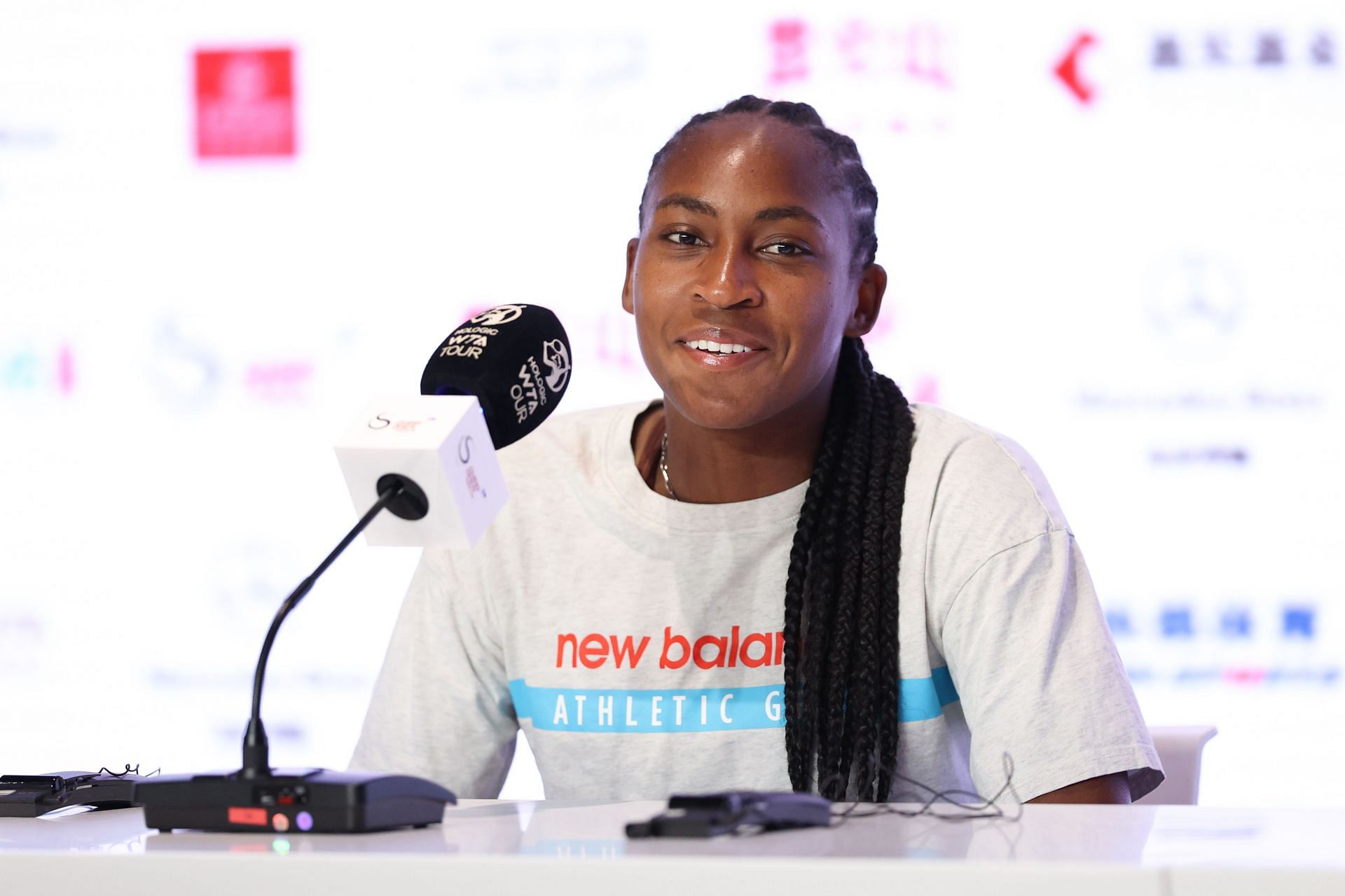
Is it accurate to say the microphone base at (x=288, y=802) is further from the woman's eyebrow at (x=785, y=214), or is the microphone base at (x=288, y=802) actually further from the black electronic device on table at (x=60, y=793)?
the woman's eyebrow at (x=785, y=214)

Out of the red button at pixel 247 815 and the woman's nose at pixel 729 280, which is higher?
the woman's nose at pixel 729 280

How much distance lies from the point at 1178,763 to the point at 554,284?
160 centimetres

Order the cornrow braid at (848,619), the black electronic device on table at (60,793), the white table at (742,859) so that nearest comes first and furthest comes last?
1. the white table at (742,859)
2. the black electronic device on table at (60,793)
3. the cornrow braid at (848,619)

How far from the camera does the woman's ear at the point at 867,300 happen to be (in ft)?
5.75

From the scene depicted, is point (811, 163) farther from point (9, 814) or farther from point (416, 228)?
point (416, 228)

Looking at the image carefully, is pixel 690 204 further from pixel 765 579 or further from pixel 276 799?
pixel 276 799

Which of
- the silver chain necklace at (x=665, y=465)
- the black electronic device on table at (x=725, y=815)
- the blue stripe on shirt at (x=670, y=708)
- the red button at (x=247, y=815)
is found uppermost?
the silver chain necklace at (x=665, y=465)

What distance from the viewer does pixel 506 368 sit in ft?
4.20

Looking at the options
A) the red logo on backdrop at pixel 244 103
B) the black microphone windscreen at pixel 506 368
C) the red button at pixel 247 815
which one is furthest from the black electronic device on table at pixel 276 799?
the red logo on backdrop at pixel 244 103

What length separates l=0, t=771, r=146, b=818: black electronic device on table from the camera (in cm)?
120

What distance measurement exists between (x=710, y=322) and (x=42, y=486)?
6.31 feet

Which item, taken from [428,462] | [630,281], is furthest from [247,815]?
[630,281]

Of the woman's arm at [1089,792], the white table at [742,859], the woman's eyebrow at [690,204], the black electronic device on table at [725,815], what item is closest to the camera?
the white table at [742,859]

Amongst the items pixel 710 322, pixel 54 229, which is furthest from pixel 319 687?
pixel 710 322
